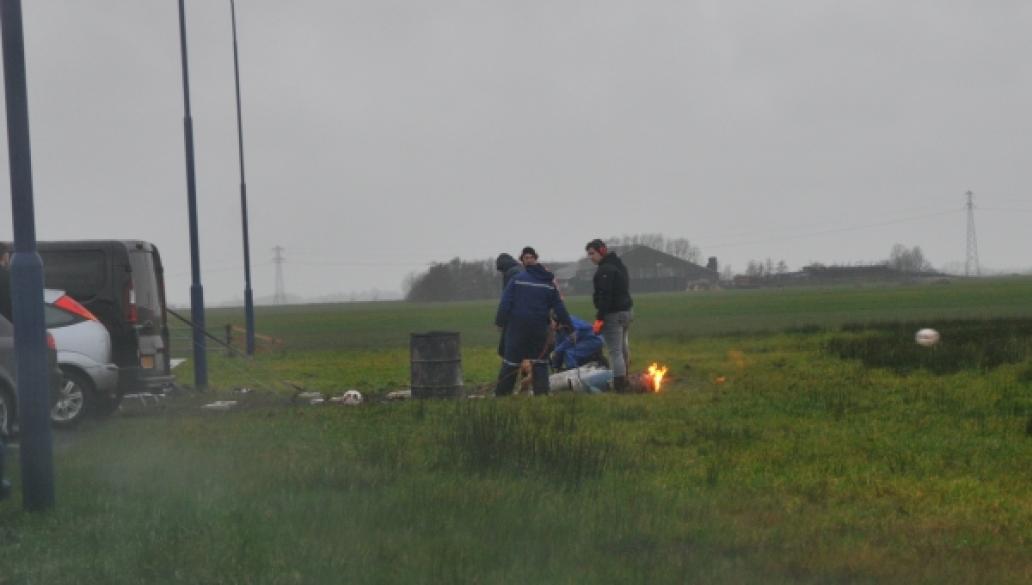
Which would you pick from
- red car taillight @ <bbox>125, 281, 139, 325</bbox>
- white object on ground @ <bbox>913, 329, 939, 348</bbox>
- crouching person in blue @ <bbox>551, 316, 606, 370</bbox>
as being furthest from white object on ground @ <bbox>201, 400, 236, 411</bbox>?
white object on ground @ <bbox>913, 329, 939, 348</bbox>

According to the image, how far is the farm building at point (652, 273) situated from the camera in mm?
131875

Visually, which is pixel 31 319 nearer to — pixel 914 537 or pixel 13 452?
pixel 13 452

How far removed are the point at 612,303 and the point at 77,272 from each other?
21.0 feet

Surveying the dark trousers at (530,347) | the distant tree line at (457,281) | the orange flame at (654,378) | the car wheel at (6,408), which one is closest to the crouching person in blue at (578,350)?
the orange flame at (654,378)

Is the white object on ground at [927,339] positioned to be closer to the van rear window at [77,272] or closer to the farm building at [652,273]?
the van rear window at [77,272]

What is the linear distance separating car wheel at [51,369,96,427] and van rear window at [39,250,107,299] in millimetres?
1221

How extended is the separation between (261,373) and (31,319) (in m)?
17.1

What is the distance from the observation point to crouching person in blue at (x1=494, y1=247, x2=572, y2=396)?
51.6ft

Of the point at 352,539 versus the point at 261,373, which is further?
the point at 261,373

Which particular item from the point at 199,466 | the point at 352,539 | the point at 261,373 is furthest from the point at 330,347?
the point at 352,539

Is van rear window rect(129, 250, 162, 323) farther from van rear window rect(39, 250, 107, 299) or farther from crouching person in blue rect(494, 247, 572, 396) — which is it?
crouching person in blue rect(494, 247, 572, 396)

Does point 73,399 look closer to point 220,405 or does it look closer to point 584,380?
point 220,405

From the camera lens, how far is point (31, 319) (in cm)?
831

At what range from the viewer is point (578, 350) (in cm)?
1753
